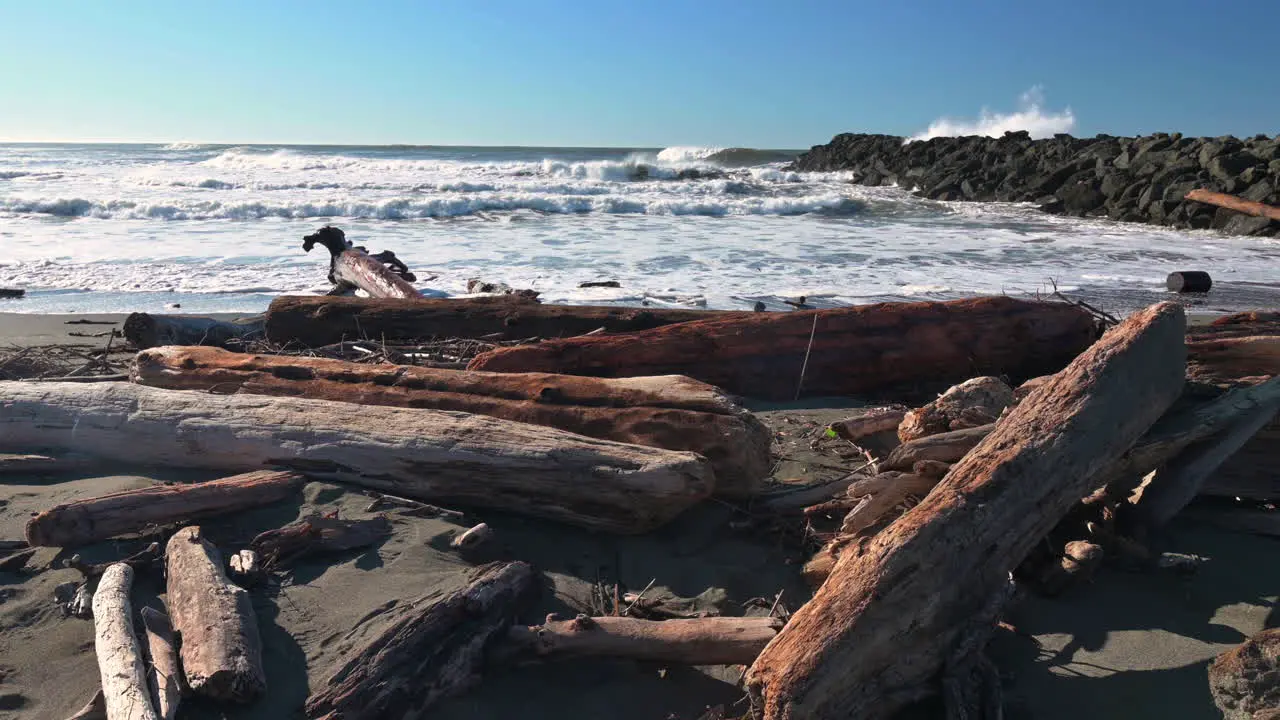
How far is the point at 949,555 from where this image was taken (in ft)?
6.82

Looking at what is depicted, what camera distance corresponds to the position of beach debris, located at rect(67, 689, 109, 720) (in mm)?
2010

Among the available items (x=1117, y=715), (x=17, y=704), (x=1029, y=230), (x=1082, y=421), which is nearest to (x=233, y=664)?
(x=17, y=704)

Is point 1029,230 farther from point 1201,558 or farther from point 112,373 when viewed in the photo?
point 112,373

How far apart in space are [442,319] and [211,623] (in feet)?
10.7

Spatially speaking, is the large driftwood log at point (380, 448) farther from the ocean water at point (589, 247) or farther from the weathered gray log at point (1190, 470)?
the ocean water at point (589, 247)

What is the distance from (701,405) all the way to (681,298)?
15.7 feet

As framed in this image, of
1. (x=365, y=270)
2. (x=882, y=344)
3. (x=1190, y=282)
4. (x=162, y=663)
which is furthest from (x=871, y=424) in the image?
(x=1190, y=282)

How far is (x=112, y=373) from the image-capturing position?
4496 millimetres

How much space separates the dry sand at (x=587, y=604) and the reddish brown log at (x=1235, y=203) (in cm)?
1367

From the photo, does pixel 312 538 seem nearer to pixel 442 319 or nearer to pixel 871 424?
pixel 871 424

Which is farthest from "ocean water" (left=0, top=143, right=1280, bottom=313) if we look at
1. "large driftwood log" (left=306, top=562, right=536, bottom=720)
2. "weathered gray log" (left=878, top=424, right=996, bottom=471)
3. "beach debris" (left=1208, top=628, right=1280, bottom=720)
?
"large driftwood log" (left=306, top=562, right=536, bottom=720)

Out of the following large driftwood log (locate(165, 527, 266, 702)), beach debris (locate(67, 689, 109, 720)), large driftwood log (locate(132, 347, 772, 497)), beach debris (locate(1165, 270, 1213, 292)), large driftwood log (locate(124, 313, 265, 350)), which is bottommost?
beach debris (locate(67, 689, 109, 720))

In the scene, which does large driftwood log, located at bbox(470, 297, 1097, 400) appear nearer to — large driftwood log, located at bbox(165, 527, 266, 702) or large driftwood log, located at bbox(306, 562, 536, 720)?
large driftwood log, located at bbox(306, 562, 536, 720)

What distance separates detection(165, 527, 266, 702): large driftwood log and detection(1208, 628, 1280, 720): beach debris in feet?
8.05
